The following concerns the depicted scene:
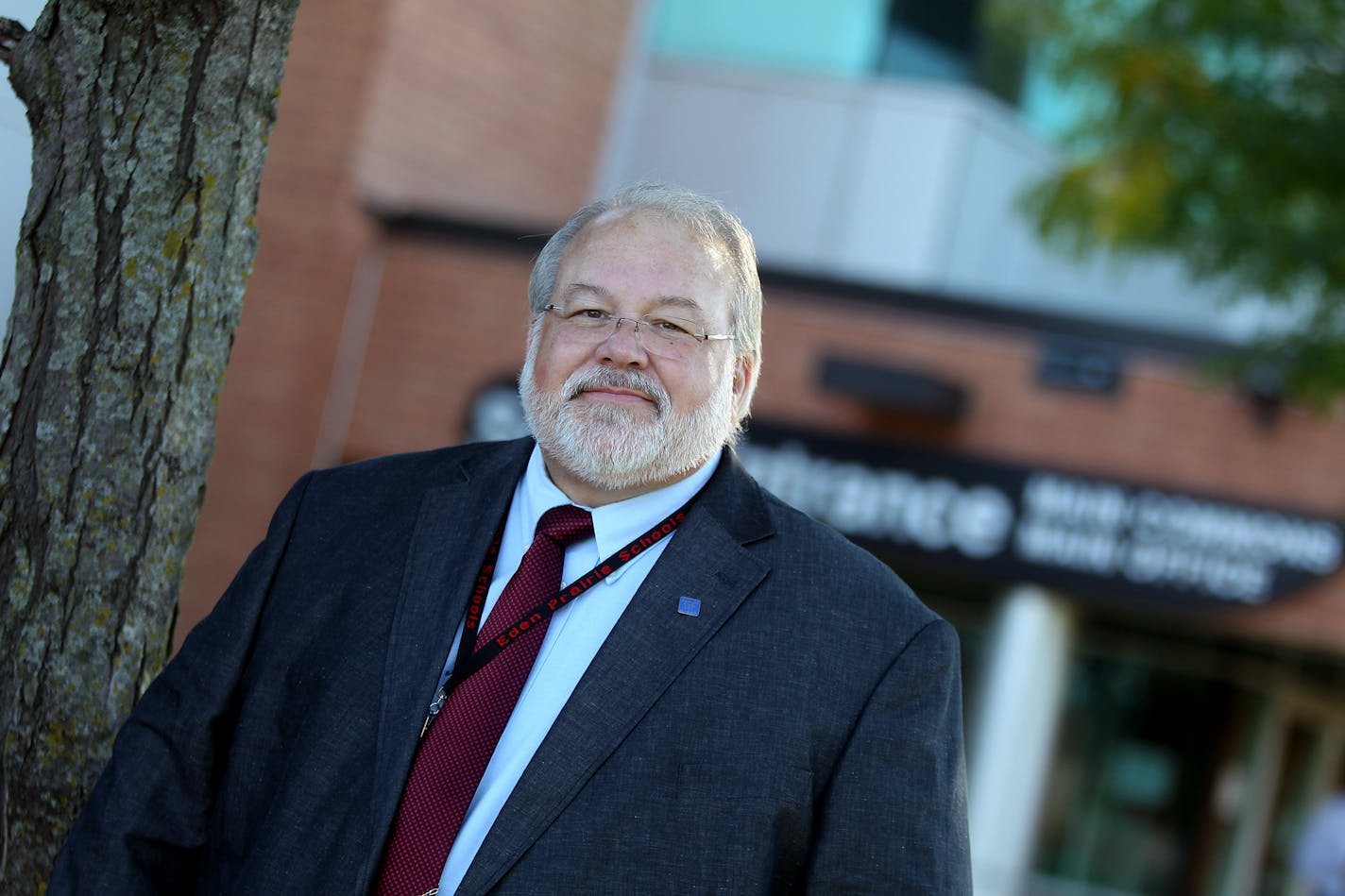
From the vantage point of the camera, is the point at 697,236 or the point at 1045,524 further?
the point at 1045,524

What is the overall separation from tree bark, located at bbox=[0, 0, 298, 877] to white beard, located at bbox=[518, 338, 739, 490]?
643 mm

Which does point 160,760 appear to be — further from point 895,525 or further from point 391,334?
point 391,334

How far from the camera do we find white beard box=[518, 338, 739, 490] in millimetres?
2688

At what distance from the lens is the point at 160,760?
2646 mm

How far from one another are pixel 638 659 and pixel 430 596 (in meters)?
0.35

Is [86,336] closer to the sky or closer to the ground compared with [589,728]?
closer to the sky

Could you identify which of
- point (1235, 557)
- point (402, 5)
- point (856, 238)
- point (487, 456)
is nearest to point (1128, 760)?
point (1235, 557)

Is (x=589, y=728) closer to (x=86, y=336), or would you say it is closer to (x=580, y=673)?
(x=580, y=673)

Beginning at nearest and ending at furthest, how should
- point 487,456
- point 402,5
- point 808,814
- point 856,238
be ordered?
point 808,814
point 487,456
point 402,5
point 856,238

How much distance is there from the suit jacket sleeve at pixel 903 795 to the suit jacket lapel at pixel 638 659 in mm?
278

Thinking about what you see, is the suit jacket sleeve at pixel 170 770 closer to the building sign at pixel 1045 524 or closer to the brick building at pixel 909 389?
the brick building at pixel 909 389

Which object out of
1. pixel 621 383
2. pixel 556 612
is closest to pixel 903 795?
pixel 556 612

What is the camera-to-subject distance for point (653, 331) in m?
2.75

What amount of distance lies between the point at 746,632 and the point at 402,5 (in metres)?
9.21
